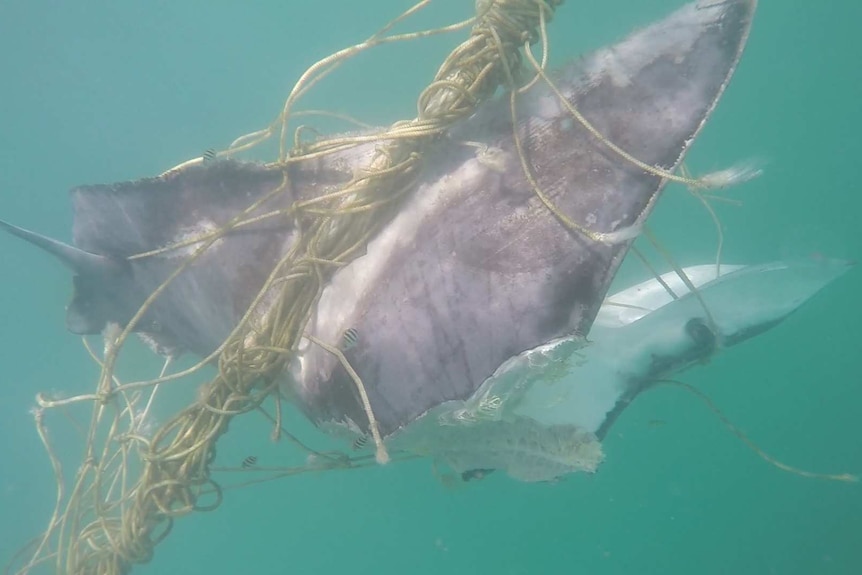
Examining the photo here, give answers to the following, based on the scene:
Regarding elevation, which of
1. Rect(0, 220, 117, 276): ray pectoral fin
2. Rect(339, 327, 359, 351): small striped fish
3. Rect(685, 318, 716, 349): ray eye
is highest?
Rect(0, 220, 117, 276): ray pectoral fin

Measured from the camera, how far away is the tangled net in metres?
2.62

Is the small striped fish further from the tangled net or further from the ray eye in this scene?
the ray eye

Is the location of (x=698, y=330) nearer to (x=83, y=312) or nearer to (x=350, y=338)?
(x=350, y=338)

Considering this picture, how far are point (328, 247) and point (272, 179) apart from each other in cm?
54

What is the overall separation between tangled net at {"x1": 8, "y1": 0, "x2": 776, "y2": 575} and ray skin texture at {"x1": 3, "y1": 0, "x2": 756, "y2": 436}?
76 millimetres

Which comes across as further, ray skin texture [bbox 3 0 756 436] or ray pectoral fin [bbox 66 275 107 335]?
ray pectoral fin [bbox 66 275 107 335]

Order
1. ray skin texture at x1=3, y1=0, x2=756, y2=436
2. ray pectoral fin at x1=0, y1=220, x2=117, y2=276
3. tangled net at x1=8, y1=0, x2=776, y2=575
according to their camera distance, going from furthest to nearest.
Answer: ray pectoral fin at x1=0, y1=220, x2=117, y2=276
tangled net at x1=8, y1=0, x2=776, y2=575
ray skin texture at x1=3, y1=0, x2=756, y2=436

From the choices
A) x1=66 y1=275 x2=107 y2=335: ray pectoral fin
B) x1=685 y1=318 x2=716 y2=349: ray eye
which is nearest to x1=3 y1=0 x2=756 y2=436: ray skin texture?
x1=685 y1=318 x2=716 y2=349: ray eye

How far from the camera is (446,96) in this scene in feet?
8.88

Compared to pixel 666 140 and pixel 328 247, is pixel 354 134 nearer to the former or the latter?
pixel 328 247

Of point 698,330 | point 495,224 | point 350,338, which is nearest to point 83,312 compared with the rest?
point 350,338

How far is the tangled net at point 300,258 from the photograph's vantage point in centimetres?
262

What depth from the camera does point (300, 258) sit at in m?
2.94

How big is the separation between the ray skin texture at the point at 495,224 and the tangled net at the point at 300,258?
8cm
